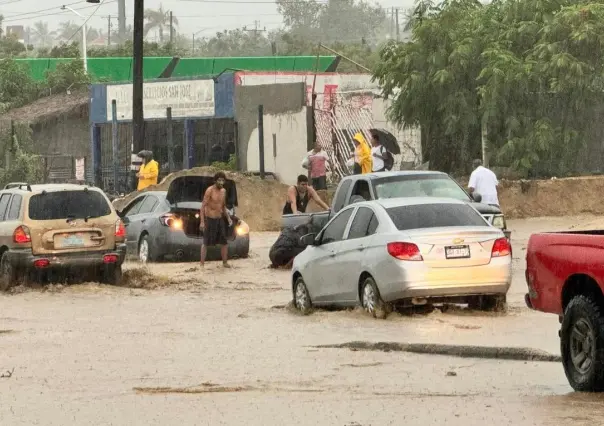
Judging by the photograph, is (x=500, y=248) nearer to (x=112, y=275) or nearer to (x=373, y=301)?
(x=373, y=301)

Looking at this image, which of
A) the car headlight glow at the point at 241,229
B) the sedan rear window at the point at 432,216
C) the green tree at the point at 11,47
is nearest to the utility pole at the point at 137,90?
the car headlight glow at the point at 241,229

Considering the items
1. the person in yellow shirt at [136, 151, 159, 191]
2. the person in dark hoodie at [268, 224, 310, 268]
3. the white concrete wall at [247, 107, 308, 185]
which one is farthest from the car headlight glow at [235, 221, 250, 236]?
the white concrete wall at [247, 107, 308, 185]

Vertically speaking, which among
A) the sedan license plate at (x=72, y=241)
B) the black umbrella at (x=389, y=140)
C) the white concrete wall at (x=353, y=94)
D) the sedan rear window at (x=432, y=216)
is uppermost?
the white concrete wall at (x=353, y=94)

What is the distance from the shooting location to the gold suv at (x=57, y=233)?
73.3ft

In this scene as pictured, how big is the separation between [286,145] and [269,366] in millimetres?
31477

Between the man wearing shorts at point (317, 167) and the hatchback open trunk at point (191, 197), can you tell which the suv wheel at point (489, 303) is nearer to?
the hatchback open trunk at point (191, 197)

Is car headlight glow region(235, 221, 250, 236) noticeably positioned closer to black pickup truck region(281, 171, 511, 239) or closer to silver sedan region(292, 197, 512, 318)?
black pickup truck region(281, 171, 511, 239)

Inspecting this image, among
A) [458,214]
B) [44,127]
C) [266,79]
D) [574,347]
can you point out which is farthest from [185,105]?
[574,347]

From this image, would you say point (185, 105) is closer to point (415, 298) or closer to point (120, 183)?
point (120, 183)

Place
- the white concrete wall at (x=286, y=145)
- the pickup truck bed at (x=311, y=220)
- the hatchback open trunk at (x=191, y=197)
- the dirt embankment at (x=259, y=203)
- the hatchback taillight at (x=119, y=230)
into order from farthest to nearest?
the white concrete wall at (x=286, y=145) < the dirt embankment at (x=259, y=203) < the hatchback open trunk at (x=191, y=197) < the pickup truck bed at (x=311, y=220) < the hatchback taillight at (x=119, y=230)

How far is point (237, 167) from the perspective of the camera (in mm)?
46531

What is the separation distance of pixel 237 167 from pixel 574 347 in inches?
1412

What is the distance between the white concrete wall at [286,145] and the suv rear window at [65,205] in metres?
20.7

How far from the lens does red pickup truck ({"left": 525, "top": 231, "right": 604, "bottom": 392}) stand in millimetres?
10477
